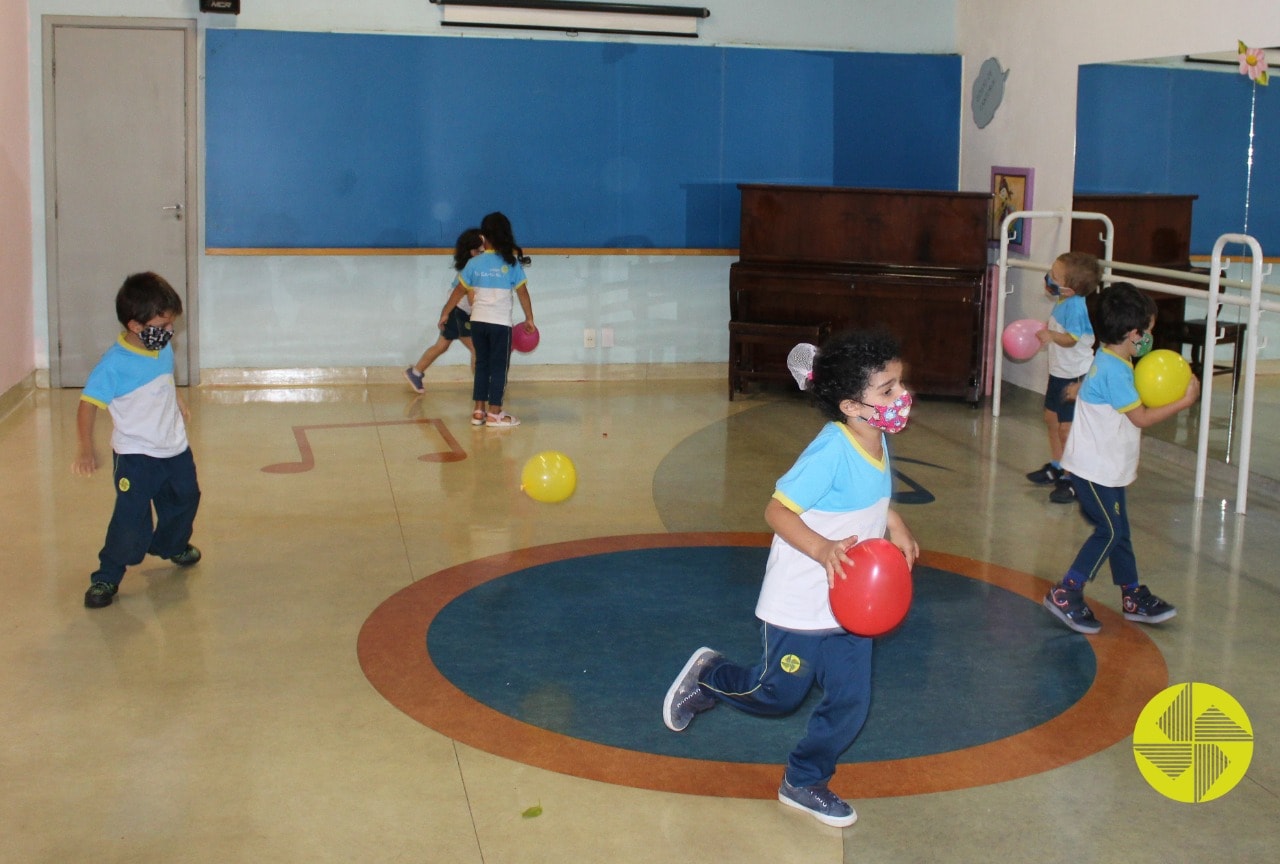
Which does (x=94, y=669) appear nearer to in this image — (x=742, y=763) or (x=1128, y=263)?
(x=742, y=763)

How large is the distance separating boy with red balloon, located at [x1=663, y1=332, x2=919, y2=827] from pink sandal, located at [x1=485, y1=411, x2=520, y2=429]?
588cm

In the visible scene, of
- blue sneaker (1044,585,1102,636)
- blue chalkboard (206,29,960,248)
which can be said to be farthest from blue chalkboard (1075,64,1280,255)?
→ blue sneaker (1044,585,1102,636)

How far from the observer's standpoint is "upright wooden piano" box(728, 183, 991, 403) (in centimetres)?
1068

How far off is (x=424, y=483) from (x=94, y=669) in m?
3.08

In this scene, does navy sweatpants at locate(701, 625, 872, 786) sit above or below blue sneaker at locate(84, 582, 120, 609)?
above

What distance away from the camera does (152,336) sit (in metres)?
5.59

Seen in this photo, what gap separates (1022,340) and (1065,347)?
67 cm

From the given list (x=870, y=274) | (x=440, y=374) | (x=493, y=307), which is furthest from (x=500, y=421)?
(x=870, y=274)

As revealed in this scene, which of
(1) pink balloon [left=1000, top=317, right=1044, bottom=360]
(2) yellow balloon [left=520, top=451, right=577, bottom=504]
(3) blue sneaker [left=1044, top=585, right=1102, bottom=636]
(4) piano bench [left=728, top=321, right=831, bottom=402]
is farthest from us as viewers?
(4) piano bench [left=728, top=321, right=831, bottom=402]

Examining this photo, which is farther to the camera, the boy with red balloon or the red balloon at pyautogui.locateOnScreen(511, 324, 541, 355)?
the red balloon at pyautogui.locateOnScreen(511, 324, 541, 355)

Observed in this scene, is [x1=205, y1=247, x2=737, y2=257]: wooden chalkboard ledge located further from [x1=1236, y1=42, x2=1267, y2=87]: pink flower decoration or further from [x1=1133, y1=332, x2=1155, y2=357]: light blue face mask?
[x1=1133, y1=332, x2=1155, y2=357]: light blue face mask

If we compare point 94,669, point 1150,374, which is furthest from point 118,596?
point 1150,374

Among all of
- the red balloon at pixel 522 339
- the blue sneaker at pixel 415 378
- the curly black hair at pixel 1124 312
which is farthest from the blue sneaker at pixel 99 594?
the blue sneaker at pixel 415 378

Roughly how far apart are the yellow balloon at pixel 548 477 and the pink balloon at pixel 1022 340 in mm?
3346
